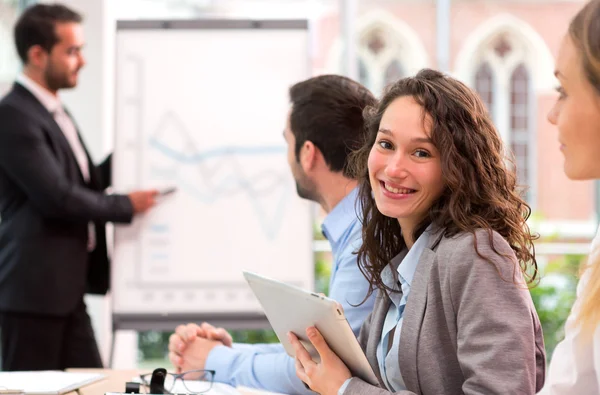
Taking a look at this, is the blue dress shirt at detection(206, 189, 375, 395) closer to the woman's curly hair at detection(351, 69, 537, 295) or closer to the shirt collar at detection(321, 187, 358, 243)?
the shirt collar at detection(321, 187, 358, 243)

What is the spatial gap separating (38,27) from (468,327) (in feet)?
8.37

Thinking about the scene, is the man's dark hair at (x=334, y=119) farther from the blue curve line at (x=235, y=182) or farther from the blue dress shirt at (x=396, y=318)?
the blue curve line at (x=235, y=182)

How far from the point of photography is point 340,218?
214 cm

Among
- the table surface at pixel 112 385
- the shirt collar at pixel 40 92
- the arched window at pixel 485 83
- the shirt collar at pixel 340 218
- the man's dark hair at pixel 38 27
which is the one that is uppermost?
the arched window at pixel 485 83

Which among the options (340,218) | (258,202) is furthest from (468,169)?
(258,202)

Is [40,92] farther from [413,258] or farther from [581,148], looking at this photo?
[581,148]

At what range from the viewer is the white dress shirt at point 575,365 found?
122cm

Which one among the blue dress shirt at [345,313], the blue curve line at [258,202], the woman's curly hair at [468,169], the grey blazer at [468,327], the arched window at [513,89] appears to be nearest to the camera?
the grey blazer at [468,327]

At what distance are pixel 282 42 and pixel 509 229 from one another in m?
1.90

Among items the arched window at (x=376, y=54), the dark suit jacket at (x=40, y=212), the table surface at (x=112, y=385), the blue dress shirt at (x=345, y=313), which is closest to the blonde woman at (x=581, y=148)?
the blue dress shirt at (x=345, y=313)

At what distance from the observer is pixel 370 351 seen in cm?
171

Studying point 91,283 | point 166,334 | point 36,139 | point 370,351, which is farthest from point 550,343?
point 370,351

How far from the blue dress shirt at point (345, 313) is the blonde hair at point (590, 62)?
30.6 inches

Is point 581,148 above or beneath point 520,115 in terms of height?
beneath
